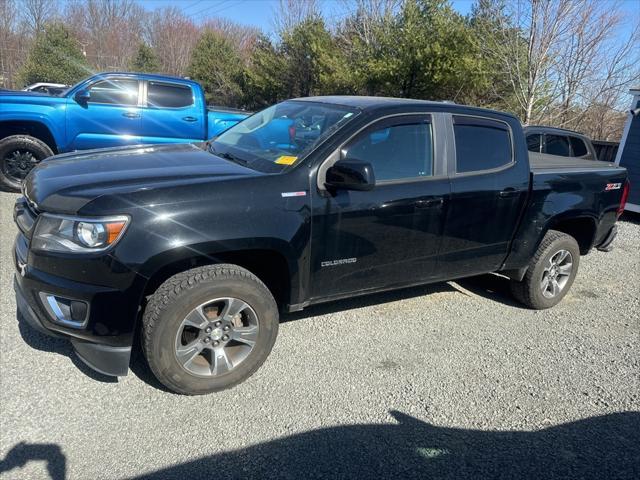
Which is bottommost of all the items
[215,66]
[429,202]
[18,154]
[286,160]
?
[18,154]

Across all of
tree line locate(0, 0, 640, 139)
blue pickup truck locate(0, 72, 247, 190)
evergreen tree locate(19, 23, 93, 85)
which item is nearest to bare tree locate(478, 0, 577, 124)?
tree line locate(0, 0, 640, 139)

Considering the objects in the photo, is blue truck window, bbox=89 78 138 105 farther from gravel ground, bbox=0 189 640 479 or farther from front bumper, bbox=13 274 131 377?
front bumper, bbox=13 274 131 377

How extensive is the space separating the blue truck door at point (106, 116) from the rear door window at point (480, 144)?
6.02m

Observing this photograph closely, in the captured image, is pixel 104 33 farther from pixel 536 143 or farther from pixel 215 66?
pixel 536 143

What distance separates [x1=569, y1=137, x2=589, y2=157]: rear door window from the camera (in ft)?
28.0

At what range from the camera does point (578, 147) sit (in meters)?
8.60

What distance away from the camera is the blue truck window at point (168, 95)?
838cm

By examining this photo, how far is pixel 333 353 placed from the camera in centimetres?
366

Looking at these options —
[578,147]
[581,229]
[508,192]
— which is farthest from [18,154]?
[578,147]

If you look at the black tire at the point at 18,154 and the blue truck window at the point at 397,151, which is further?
the black tire at the point at 18,154

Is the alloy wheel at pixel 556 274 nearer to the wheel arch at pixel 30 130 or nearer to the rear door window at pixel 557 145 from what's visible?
the rear door window at pixel 557 145

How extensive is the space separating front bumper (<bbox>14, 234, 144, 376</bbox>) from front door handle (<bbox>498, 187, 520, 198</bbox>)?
2.94m

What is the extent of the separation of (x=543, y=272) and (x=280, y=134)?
282 cm

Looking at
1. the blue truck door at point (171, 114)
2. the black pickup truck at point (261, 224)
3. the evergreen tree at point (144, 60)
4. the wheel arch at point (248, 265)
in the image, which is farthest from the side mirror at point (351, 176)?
the evergreen tree at point (144, 60)
